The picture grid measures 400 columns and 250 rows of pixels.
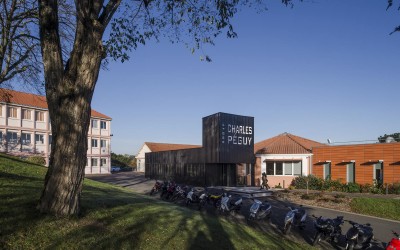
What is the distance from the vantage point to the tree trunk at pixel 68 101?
20.9 feet

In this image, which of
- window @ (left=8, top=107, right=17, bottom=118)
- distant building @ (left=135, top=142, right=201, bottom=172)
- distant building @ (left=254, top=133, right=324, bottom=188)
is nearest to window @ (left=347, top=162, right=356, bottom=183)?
distant building @ (left=254, top=133, right=324, bottom=188)

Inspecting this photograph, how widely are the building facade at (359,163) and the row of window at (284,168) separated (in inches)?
59.6

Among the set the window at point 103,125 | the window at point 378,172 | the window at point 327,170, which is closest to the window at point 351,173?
the window at point 327,170

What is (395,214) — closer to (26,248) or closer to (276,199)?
(276,199)

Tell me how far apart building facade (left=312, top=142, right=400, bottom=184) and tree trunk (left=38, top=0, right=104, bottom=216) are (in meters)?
23.4

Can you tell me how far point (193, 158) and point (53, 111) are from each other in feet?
82.0

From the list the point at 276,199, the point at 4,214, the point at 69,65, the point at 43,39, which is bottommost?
the point at 276,199

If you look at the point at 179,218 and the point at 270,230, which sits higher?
the point at 179,218

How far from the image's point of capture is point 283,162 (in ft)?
104

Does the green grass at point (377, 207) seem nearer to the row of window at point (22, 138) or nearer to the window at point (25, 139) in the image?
the row of window at point (22, 138)

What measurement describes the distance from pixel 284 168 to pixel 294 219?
66.0 feet

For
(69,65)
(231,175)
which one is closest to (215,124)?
(231,175)

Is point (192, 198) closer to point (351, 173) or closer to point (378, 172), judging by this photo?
point (378, 172)

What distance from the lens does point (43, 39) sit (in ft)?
22.4
